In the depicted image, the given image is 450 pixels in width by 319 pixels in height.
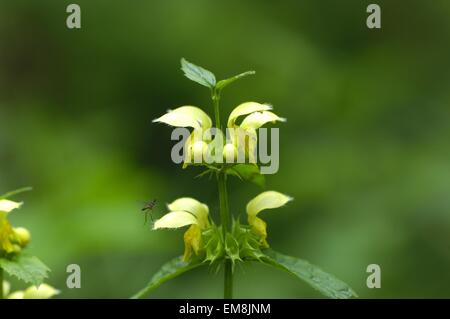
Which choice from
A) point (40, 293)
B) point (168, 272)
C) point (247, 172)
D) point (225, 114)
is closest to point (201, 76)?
point (247, 172)

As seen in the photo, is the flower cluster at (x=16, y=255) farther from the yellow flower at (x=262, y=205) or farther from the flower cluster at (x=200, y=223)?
the yellow flower at (x=262, y=205)

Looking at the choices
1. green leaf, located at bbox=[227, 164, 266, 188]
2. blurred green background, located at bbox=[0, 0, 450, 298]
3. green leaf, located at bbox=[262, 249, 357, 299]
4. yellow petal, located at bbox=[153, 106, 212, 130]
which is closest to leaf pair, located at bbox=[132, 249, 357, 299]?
green leaf, located at bbox=[262, 249, 357, 299]

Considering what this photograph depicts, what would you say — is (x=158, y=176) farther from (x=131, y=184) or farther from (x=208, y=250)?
(x=208, y=250)

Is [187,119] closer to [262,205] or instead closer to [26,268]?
[262,205]

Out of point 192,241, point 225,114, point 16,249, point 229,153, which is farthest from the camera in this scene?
point 225,114

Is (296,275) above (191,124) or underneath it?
underneath

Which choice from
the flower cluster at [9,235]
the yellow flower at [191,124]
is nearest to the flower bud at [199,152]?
the yellow flower at [191,124]
